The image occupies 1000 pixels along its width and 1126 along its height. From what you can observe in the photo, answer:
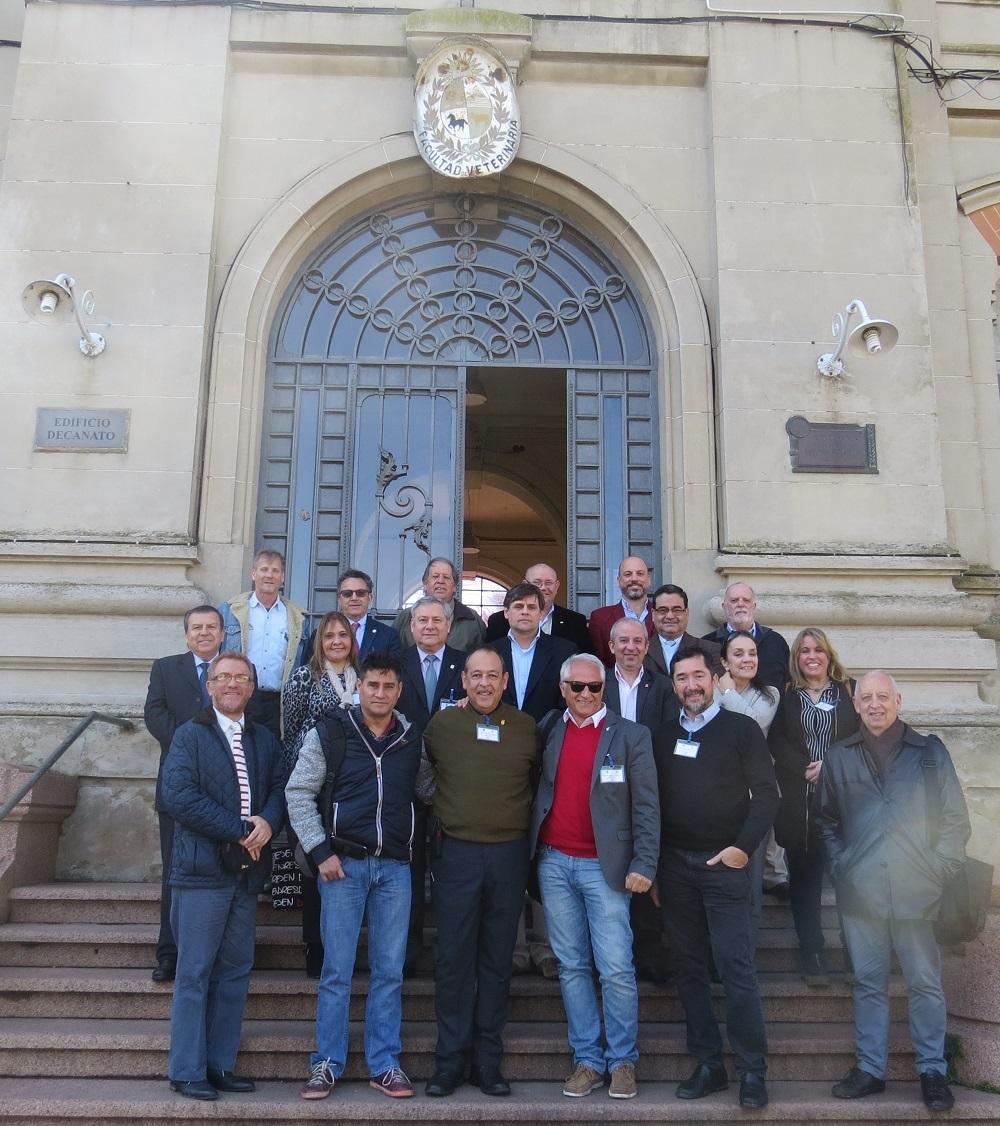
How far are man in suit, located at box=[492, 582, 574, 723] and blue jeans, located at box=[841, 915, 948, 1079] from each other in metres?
1.94

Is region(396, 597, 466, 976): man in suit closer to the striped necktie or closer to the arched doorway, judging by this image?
the striped necktie

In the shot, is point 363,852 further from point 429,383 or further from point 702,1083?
point 429,383

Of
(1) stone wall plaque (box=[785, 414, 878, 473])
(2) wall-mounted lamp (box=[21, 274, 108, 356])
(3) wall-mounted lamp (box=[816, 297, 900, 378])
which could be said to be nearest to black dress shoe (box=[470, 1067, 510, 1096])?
(1) stone wall plaque (box=[785, 414, 878, 473])

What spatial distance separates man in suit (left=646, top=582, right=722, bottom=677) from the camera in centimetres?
662

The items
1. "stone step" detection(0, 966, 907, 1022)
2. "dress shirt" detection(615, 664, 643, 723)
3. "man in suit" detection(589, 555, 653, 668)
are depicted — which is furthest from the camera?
"man in suit" detection(589, 555, 653, 668)

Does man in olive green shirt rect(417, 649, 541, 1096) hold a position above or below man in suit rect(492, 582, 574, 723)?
below

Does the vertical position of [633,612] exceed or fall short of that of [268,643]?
it exceeds it

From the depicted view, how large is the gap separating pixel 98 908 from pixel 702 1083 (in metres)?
3.51

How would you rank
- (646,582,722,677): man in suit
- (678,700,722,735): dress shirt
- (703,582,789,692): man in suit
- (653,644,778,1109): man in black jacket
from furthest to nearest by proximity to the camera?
1. (646,582,722,677): man in suit
2. (703,582,789,692): man in suit
3. (678,700,722,735): dress shirt
4. (653,644,778,1109): man in black jacket

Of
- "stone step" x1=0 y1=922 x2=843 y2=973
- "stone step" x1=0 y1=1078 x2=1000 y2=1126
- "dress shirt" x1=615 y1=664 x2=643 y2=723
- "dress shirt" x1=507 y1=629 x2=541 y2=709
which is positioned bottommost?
"stone step" x1=0 y1=1078 x2=1000 y2=1126

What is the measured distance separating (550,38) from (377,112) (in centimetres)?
155

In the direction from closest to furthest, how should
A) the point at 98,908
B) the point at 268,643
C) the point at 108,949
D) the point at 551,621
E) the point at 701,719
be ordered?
the point at 701,719 < the point at 108,949 < the point at 98,908 < the point at 268,643 < the point at 551,621

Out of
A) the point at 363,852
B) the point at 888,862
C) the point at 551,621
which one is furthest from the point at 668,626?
the point at 363,852

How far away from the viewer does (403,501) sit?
875 cm
